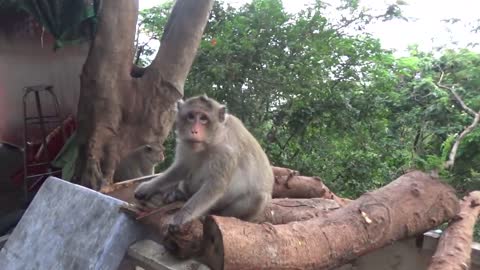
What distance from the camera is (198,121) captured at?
2.99 metres

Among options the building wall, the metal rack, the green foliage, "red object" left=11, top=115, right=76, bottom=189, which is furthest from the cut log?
the building wall

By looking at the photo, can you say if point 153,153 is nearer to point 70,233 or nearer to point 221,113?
point 70,233

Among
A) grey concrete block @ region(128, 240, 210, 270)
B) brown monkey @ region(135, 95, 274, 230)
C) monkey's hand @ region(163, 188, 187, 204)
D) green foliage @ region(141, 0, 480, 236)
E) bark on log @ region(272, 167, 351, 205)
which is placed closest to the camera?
grey concrete block @ region(128, 240, 210, 270)

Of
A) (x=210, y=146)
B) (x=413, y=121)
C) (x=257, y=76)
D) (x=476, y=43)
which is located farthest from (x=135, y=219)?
(x=476, y=43)

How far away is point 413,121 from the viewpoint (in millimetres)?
7941

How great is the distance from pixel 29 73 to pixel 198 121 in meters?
5.30

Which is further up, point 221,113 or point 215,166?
point 221,113

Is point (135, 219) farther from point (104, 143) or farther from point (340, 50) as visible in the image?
point (340, 50)

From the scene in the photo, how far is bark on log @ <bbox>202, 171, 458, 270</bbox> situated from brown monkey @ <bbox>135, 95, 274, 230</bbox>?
338mm

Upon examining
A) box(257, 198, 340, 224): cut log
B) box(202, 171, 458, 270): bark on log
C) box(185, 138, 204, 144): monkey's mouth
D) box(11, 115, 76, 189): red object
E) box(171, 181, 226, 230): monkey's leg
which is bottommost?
box(11, 115, 76, 189): red object

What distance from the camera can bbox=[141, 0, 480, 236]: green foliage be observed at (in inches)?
277

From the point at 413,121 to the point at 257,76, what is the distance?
2.75m

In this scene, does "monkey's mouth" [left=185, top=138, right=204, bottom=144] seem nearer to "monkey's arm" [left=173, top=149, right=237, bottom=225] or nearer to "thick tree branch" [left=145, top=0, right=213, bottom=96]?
"monkey's arm" [left=173, top=149, right=237, bottom=225]

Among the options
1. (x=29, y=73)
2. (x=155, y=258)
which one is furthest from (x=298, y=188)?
(x=29, y=73)
